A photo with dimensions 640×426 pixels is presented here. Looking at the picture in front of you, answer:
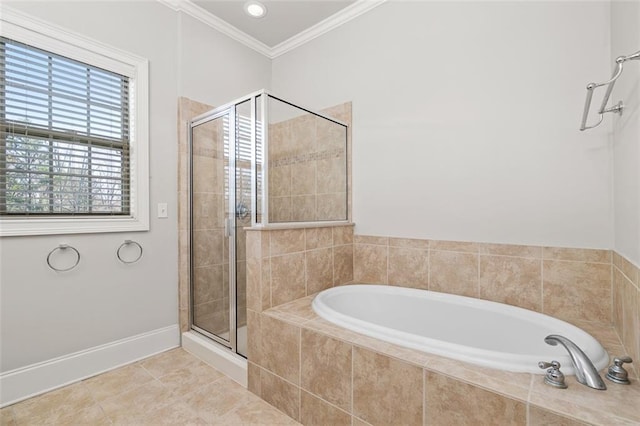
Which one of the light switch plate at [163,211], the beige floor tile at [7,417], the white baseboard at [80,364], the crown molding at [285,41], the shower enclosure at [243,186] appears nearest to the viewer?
the beige floor tile at [7,417]

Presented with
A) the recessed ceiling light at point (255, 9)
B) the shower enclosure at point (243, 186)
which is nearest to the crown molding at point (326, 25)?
the recessed ceiling light at point (255, 9)

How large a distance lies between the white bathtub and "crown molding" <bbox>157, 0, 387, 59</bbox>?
226 cm

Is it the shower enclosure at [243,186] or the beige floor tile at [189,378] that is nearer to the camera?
the beige floor tile at [189,378]

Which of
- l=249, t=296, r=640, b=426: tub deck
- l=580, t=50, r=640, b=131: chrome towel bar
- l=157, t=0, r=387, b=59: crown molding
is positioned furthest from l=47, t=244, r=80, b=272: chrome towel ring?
l=580, t=50, r=640, b=131: chrome towel bar

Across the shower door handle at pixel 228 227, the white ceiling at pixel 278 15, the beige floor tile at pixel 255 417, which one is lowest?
the beige floor tile at pixel 255 417

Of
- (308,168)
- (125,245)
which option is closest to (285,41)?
(308,168)

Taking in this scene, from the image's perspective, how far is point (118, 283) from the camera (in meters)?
2.02

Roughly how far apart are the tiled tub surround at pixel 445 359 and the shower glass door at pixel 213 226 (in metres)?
0.41

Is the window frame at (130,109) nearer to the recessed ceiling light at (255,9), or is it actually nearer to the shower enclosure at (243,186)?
the shower enclosure at (243,186)

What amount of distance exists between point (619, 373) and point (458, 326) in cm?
82

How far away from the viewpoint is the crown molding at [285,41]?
7.66 feet

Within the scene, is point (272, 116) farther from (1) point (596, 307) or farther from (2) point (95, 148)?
(1) point (596, 307)

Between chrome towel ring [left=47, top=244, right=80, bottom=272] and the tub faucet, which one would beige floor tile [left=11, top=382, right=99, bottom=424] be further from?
the tub faucet

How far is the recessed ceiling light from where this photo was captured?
235cm
